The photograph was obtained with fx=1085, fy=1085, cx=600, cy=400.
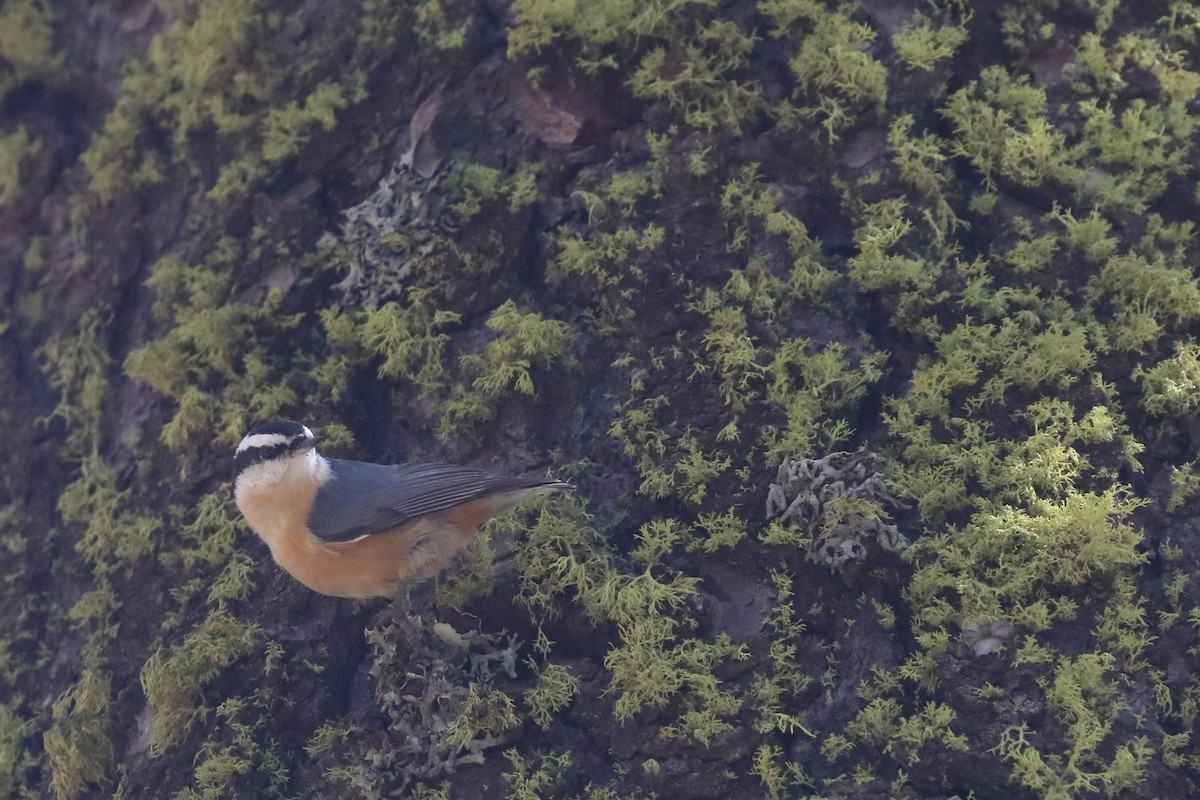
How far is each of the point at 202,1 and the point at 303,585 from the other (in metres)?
2.38

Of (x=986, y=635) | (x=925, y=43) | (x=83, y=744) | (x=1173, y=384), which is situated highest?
(x=925, y=43)

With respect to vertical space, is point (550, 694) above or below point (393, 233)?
below

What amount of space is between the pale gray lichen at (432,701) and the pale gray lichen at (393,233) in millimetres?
1136

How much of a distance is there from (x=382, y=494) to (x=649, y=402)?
920 mm

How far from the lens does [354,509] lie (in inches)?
138

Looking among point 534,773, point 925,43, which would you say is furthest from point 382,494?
point 925,43

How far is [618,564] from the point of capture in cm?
302

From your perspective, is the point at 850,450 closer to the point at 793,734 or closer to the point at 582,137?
the point at 793,734

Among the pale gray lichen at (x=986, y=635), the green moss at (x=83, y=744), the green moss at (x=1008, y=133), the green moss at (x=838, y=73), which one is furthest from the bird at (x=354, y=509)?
the green moss at (x=1008, y=133)

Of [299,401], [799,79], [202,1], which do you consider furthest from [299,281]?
[799,79]

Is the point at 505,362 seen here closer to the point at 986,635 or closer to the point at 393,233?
the point at 393,233

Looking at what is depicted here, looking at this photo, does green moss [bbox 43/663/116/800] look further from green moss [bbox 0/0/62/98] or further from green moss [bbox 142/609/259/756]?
green moss [bbox 0/0/62/98]

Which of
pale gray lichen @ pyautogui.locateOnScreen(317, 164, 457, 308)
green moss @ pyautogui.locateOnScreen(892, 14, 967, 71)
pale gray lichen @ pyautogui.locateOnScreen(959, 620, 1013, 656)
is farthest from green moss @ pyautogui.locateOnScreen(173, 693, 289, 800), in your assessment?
green moss @ pyautogui.locateOnScreen(892, 14, 967, 71)

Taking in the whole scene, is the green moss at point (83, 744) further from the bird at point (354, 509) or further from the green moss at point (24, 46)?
the green moss at point (24, 46)
